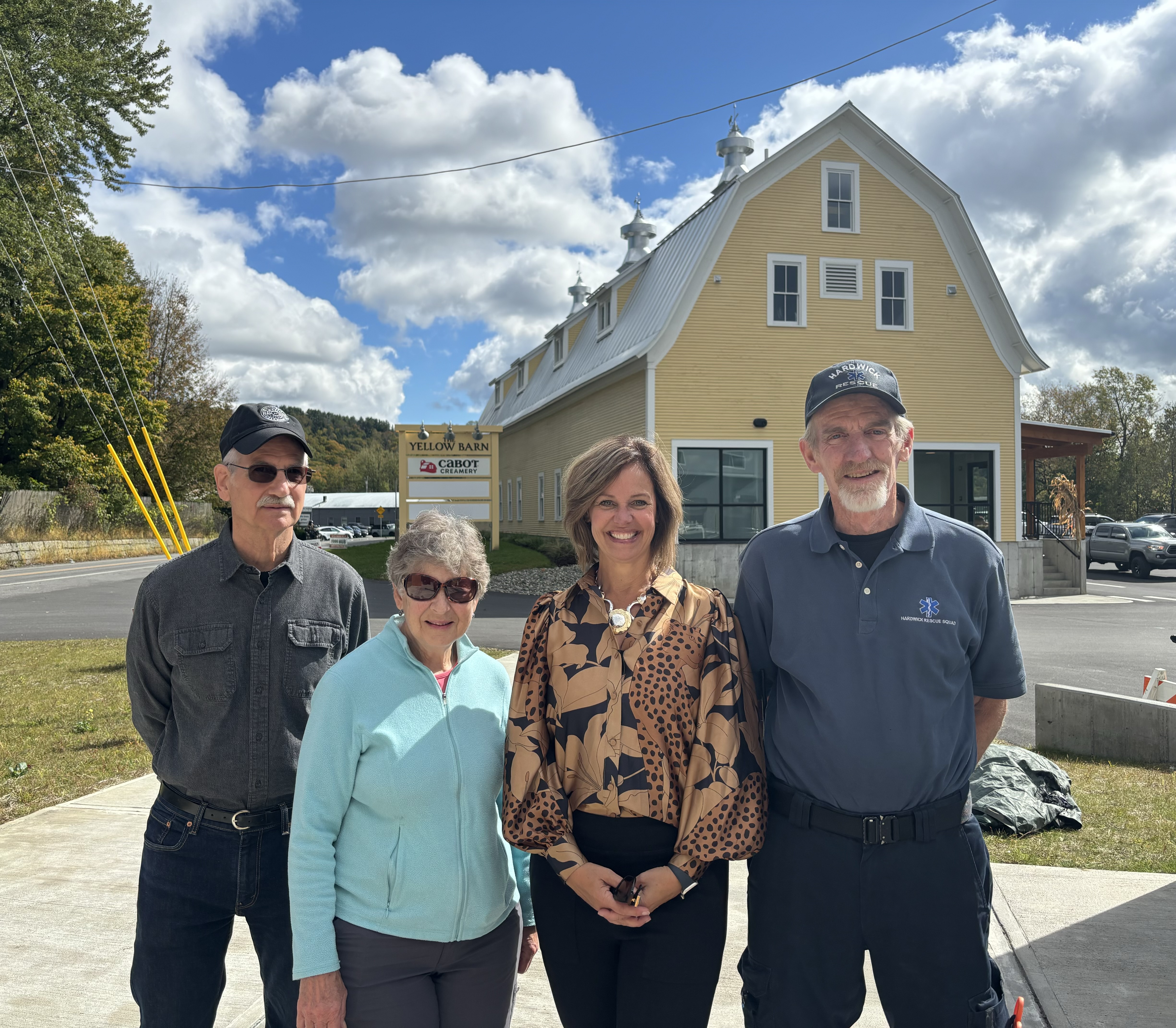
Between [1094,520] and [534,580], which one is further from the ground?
[1094,520]

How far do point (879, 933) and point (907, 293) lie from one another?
69.3ft

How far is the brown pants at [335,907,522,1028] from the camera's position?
83.5 inches

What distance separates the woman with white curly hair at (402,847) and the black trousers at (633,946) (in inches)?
5.9

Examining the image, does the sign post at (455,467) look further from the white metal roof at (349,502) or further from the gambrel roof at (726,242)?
the white metal roof at (349,502)

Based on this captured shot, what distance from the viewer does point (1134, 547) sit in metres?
28.9

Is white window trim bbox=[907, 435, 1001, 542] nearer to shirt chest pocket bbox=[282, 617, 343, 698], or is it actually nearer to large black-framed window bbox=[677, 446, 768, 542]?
large black-framed window bbox=[677, 446, 768, 542]

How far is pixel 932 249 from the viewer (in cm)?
2136

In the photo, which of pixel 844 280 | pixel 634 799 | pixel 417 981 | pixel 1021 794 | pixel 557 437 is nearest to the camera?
Result: pixel 417 981

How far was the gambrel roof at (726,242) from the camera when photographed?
19719mm

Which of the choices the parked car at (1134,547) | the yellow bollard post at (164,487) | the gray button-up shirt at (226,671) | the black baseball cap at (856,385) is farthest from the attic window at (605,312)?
the gray button-up shirt at (226,671)

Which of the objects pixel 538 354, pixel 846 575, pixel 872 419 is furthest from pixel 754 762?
pixel 538 354

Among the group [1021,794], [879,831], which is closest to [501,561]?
[1021,794]

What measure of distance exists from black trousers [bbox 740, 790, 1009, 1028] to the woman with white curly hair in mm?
740

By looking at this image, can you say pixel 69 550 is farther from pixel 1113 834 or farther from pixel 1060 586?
pixel 1113 834
